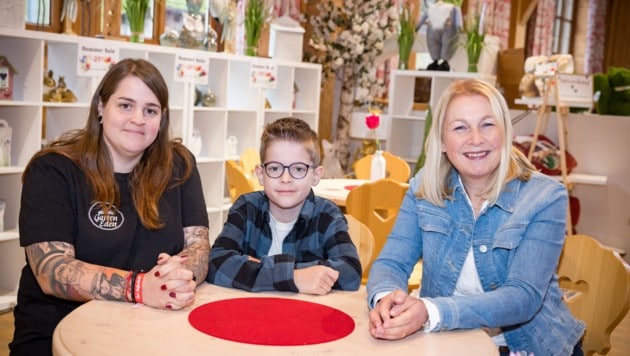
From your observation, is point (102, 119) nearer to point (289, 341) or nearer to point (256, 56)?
point (289, 341)

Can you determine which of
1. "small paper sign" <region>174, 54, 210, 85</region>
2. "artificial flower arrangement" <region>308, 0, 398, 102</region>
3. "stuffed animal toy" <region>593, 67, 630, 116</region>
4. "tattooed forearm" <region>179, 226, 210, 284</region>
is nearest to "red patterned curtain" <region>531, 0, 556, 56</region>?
"artificial flower arrangement" <region>308, 0, 398, 102</region>

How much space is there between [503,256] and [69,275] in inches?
44.3

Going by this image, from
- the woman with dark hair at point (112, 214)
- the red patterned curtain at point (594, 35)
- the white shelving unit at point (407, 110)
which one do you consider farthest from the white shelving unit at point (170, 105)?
the red patterned curtain at point (594, 35)

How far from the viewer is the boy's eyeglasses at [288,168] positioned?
2.32 metres

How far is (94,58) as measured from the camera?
480 centimetres

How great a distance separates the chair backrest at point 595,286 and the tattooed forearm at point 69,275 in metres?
1.35

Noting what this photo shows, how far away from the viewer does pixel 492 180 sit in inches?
84.3

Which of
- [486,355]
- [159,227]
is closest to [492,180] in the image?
[486,355]

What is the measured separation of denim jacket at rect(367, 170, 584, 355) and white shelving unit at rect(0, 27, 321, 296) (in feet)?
9.78

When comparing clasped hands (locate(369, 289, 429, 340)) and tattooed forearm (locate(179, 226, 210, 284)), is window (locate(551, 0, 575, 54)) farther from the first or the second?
clasped hands (locate(369, 289, 429, 340))

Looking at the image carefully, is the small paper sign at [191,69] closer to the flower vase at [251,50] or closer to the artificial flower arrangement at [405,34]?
the flower vase at [251,50]

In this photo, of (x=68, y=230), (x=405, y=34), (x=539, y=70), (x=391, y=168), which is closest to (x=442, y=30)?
(x=405, y=34)

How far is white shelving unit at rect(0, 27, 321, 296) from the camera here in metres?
4.55

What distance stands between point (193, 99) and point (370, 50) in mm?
2425
